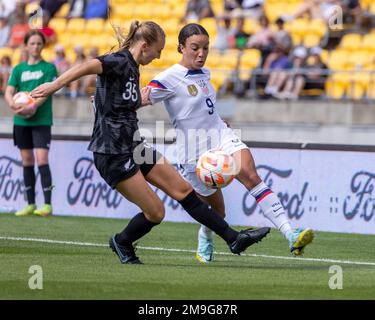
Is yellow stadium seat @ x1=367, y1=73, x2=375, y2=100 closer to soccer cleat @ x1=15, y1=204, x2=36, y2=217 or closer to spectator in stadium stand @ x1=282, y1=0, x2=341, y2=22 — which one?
spectator in stadium stand @ x1=282, y1=0, x2=341, y2=22

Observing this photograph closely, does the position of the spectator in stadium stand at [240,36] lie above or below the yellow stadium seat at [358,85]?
above

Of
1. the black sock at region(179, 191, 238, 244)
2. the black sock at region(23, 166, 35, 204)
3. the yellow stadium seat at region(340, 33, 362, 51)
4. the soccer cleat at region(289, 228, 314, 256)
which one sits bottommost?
the black sock at region(23, 166, 35, 204)

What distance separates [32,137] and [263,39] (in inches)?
265

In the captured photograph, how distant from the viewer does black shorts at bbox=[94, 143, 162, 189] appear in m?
9.57

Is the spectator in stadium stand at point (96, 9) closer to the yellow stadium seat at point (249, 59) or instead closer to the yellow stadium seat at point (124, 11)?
the yellow stadium seat at point (124, 11)

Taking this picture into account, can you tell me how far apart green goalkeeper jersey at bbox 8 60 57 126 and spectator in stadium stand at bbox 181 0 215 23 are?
763 cm

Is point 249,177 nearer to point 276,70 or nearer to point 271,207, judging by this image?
point 271,207

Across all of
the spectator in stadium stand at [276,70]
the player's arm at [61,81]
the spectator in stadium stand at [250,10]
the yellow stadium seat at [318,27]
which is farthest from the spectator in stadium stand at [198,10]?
the player's arm at [61,81]

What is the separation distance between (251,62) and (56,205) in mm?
6017

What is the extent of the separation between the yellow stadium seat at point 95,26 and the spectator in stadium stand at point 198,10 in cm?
225

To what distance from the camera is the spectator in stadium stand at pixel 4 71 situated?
73.6ft

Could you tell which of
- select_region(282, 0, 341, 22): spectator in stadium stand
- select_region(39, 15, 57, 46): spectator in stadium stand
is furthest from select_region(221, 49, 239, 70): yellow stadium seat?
select_region(39, 15, 57, 46): spectator in stadium stand
